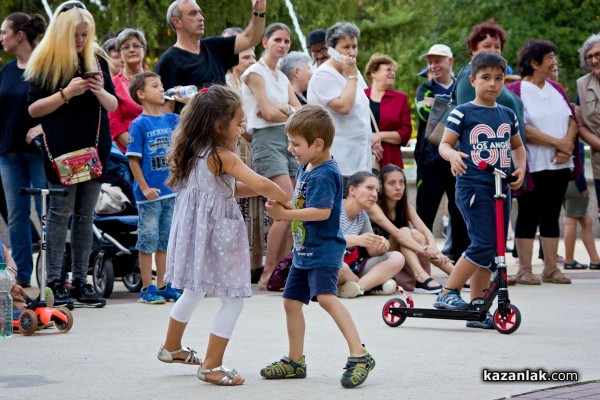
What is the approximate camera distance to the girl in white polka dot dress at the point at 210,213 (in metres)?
5.94

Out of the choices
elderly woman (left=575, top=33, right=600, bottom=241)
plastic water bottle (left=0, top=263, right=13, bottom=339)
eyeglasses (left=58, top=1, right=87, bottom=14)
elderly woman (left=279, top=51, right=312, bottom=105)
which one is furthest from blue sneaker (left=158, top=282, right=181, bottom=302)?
elderly woman (left=575, top=33, right=600, bottom=241)

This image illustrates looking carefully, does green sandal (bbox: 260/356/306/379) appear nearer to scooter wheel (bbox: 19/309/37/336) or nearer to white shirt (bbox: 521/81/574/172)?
scooter wheel (bbox: 19/309/37/336)

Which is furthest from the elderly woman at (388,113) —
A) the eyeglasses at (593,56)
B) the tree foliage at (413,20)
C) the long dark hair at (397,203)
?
the tree foliage at (413,20)

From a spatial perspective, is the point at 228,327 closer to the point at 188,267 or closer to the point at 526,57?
the point at 188,267

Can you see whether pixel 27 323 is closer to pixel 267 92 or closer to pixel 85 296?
pixel 85 296

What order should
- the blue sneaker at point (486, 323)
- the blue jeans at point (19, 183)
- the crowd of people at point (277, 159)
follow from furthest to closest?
1. the blue jeans at point (19, 183)
2. the blue sneaker at point (486, 323)
3. the crowd of people at point (277, 159)

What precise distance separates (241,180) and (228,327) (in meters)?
0.72

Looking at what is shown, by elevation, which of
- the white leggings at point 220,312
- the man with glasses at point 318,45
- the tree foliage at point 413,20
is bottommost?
the white leggings at point 220,312

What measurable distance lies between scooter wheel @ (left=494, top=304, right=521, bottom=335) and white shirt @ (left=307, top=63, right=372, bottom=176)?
11.0ft

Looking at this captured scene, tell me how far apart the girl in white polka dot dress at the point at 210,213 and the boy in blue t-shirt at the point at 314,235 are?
0.27 metres

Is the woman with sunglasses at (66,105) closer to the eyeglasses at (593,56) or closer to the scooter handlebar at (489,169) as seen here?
the scooter handlebar at (489,169)

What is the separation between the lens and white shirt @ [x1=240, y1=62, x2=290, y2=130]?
10453mm

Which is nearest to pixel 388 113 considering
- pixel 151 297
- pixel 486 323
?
pixel 151 297

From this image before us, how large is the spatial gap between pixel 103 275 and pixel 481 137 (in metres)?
3.63
